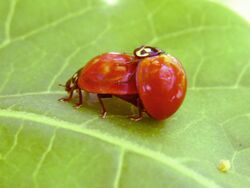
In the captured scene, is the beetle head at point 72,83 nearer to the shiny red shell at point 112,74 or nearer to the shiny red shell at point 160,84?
the shiny red shell at point 112,74

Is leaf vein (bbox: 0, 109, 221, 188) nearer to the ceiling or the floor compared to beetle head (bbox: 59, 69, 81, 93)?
→ nearer to the floor

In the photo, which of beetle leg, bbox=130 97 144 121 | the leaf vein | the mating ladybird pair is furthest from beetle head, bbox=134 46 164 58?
the leaf vein

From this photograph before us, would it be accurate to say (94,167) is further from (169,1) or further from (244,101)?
(169,1)

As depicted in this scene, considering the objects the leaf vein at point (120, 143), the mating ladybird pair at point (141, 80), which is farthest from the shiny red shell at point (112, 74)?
the leaf vein at point (120, 143)

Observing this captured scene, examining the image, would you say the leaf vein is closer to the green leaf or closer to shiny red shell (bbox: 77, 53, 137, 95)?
the green leaf

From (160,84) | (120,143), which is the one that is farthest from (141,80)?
(120,143)

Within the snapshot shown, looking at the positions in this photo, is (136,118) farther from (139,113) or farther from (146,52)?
(146,52)

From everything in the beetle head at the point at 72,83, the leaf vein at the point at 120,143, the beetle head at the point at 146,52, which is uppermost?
the beetle head at the point at 146,52
